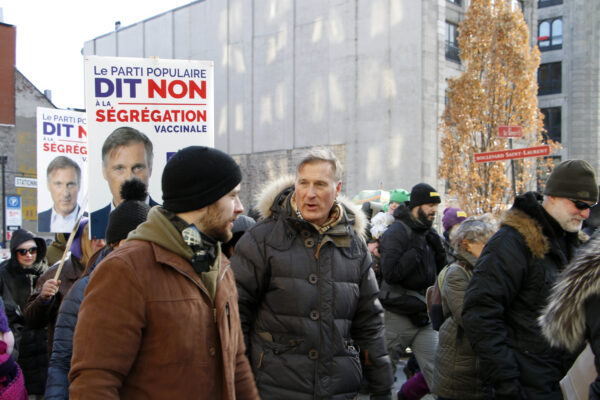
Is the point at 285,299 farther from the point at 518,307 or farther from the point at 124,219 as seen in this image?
the point at 518,307

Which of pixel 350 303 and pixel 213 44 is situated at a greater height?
pixel 213 44

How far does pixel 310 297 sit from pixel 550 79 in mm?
41638

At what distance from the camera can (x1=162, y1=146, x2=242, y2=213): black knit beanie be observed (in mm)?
2363

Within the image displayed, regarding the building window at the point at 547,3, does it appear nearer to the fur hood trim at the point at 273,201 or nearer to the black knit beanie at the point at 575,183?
the black knit beanie at the point at 575,183

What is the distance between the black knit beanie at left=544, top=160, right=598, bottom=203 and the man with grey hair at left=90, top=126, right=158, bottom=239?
316cm

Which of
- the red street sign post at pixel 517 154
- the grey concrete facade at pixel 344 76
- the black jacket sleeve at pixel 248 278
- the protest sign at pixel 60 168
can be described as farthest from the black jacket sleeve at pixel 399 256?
the grey concrete facade at pixel 344 76

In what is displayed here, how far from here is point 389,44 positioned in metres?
26.8

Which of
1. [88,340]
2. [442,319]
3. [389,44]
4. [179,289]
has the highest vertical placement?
[389,44]

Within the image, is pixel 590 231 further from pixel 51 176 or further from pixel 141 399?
pixel 51 176

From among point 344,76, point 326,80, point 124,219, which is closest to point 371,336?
point 124,219

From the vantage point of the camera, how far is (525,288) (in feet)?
12.1

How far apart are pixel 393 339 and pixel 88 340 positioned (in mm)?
4776

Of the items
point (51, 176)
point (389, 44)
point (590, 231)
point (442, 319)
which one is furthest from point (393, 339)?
point (389, 44)

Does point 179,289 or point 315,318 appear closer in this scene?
point 179,289
